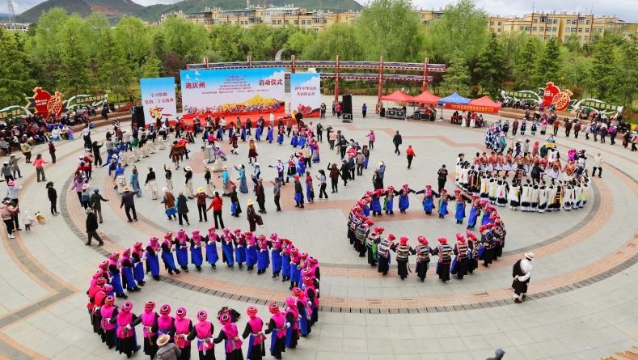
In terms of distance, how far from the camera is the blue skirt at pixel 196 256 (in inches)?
516

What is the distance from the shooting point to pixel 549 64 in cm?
4716

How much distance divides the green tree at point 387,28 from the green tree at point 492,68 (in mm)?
9367

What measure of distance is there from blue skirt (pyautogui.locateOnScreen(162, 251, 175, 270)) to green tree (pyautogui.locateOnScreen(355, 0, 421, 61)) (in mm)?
44758

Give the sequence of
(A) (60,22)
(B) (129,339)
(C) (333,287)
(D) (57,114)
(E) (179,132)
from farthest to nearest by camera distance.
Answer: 1. (A) (60,22)
2. (D) (57,114)
3. (E) (179,132)
4. (C) (333,287)
5. (B) (129,339)

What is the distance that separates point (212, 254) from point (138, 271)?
1987 mm


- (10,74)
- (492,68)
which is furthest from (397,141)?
(10,74)

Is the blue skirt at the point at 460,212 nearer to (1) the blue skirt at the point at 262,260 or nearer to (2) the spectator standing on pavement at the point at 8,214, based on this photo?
(1) the blue skirt at the point at 262,260

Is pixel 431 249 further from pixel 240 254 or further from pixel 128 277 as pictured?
pixel 128 277

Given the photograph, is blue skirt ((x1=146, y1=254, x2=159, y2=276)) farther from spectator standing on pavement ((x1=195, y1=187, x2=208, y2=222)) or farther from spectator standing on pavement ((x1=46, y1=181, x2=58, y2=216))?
spectator standing on pavement ((x1=46, y1=181, x2=58, y2=216))

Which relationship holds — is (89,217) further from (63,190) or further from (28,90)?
(28,90)

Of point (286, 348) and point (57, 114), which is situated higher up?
point (57, 114)

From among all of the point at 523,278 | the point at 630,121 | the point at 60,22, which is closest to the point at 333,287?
the point at 523,278

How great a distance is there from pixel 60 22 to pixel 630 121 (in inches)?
2867

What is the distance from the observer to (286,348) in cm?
986
